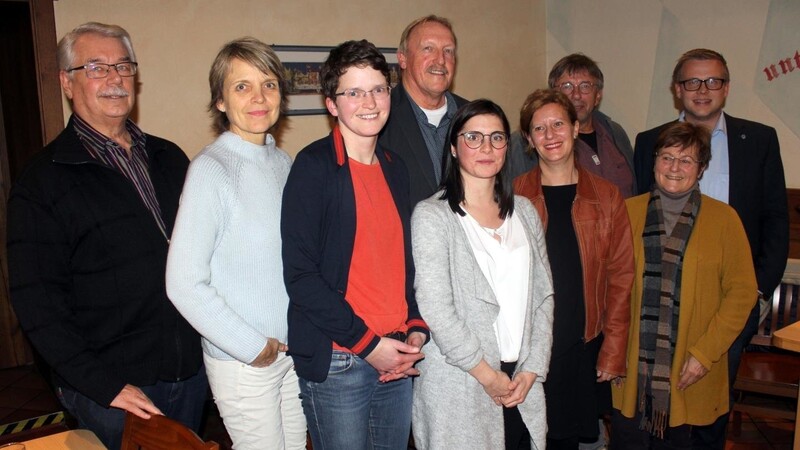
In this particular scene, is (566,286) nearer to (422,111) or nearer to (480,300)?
(480,300)

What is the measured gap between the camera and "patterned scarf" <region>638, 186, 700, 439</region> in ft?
7.62

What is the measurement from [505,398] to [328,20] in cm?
273

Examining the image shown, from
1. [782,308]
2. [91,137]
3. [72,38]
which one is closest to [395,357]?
[91,137]

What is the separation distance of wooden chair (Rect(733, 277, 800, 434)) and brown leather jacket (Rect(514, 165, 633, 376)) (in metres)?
1.26

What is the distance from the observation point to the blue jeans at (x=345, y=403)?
1724mm

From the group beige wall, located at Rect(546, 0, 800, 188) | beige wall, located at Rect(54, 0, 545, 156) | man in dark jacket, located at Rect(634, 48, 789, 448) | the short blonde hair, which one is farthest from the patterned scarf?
beige wall, located at Rect(546, 0, 800, 188)

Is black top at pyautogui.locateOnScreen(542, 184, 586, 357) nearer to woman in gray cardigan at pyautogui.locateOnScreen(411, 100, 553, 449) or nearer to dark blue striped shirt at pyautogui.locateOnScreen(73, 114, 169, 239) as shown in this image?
woman in gray cardigan at pyautogui.locateOnScreen(411, 100, 553, 449)

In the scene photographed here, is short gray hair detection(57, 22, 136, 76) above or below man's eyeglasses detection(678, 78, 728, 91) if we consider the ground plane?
above

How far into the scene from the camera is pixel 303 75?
3770 millimetres

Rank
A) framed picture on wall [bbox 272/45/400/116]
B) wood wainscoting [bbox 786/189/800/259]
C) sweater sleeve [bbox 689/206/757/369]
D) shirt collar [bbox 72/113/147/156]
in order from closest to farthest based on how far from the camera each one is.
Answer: shirt collar [bbox 72/113/147/156]
sweater sleeve [bbox 689/206/757/369]
framed picture on wall [bbox 272/45/400/116]
wood wainscoting [bbox 786/189/800/259]

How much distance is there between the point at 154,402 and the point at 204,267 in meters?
0.52

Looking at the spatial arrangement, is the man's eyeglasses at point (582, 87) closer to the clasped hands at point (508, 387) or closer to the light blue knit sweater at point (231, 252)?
the clasped hands at point (508, 387)

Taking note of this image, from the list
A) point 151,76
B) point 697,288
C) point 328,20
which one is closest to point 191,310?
point 697,288

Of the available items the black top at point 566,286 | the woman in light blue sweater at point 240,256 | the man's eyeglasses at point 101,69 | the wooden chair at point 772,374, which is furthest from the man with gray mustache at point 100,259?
the wooden chair at point 772,374
